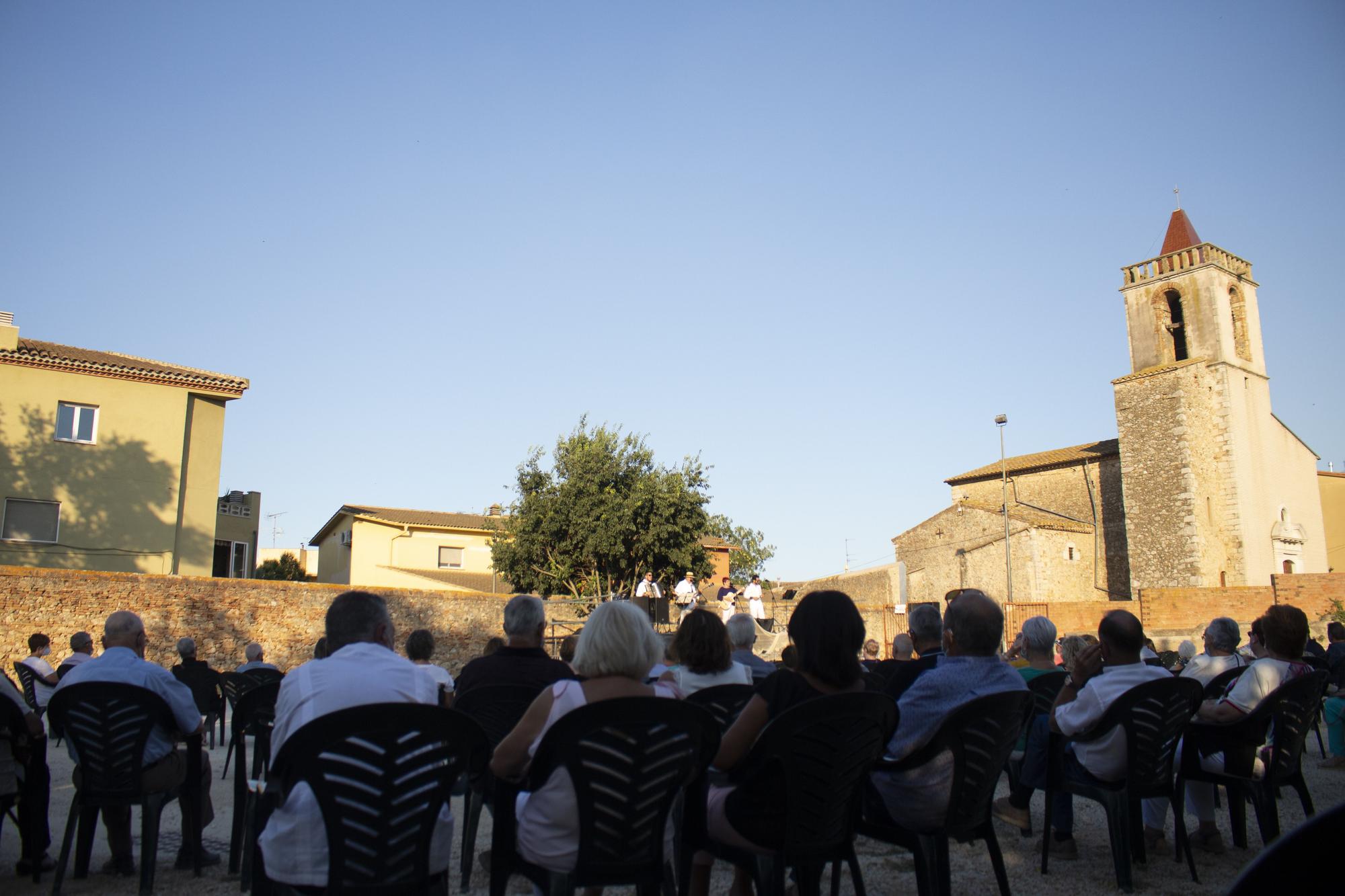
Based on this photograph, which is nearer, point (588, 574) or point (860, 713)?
point (860, 713)

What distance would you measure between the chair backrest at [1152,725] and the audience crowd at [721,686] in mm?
71

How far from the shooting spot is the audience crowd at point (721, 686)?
3.25m

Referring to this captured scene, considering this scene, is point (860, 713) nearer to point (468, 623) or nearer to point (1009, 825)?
point (1009, 825)

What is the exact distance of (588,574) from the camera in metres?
31.2

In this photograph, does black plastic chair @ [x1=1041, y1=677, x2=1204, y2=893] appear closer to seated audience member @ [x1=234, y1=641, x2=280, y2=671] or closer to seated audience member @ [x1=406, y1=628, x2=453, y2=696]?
seated audience member @ [x1=406, y1=628, x2=453, y2=696]

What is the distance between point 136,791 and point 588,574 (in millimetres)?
26765

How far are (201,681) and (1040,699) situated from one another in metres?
7.73

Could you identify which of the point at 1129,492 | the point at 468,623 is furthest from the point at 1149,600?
the point at 468,623

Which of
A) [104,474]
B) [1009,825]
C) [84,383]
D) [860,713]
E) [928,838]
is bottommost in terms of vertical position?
[1009,825]

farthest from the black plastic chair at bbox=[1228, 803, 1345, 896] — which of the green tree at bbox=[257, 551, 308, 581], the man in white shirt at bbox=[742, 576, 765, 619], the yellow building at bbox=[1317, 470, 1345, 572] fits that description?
the yellow building at bbox=[1317, 470, 1345, 572]

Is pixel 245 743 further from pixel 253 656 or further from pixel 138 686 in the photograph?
pixel 253 656

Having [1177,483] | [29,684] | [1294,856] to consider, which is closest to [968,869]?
[1294,856]

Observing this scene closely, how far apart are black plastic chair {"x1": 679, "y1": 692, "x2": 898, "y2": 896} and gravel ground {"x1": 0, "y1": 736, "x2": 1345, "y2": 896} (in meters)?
1.69

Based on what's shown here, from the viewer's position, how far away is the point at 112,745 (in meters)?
4.55
